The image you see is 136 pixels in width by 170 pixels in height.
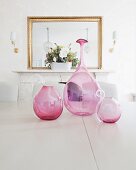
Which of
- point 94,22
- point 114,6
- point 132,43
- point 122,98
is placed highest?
point 114,6

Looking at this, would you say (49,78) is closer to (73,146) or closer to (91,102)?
(91,102)

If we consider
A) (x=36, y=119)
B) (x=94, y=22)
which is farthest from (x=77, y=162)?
(x=94, y=22)

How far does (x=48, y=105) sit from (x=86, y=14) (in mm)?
2875

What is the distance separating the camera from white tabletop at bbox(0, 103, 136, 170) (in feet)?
1.45

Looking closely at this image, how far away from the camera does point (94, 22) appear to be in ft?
11.4

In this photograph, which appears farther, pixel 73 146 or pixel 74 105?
pixel 74 105

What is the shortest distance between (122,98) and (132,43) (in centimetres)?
88

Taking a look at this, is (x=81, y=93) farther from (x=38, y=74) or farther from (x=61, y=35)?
(x=61, y=35)

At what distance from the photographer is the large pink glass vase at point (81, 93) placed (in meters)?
0.96

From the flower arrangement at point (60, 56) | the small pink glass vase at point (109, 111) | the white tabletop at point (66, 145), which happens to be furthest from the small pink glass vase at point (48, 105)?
the flower arrangement at point (60, 56)

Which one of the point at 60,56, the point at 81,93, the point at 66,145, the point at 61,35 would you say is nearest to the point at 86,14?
the point at 61,35

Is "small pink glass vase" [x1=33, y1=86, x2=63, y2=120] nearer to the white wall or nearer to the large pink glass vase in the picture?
the large pink glass vase

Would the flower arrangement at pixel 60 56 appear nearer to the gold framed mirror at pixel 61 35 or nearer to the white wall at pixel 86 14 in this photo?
the gold framed mirror at pixel 61 35

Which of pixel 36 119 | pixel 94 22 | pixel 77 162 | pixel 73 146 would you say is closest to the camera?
pixel 77 162
